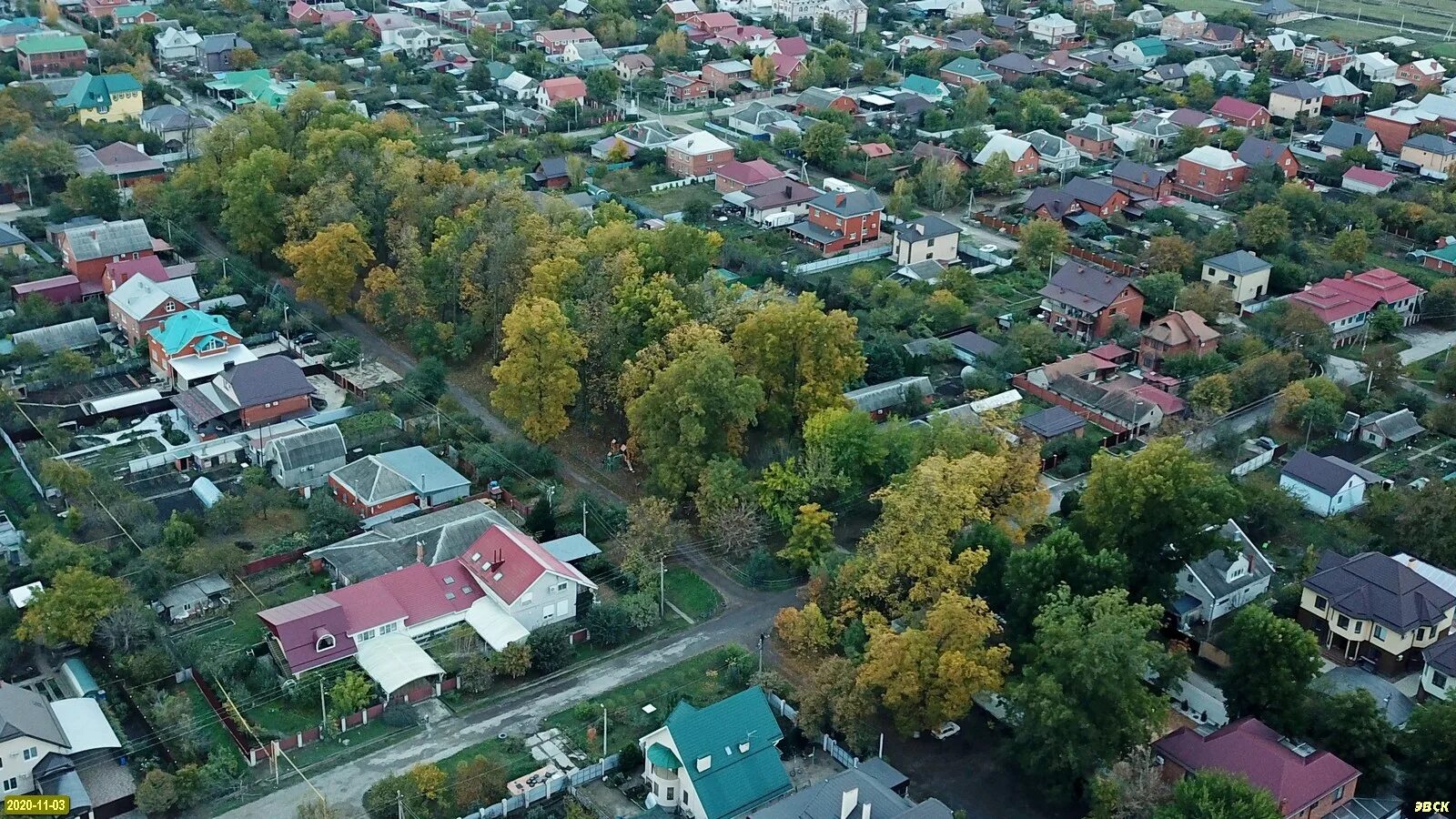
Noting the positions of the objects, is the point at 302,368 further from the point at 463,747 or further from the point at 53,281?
the point at 463,747

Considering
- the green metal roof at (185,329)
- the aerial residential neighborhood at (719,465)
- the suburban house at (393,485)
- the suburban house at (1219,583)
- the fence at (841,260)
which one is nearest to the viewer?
the aerial residential neighborhood at (719,465)

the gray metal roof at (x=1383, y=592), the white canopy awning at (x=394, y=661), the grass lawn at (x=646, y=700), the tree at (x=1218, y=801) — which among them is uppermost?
the tree at (x=1218, y=801)

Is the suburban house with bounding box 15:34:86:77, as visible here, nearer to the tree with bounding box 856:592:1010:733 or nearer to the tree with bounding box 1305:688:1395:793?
the tree with bounding box 856:592:1010:733

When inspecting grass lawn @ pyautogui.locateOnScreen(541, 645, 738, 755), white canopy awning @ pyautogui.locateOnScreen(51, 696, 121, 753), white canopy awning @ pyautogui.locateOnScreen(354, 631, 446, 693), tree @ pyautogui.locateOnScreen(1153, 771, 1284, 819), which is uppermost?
tree @ pyautogui.locateOnScreen(1153, 771, 1284, 819)

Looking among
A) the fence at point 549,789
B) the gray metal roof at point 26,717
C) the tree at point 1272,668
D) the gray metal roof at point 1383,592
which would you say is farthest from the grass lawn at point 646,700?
the gray metal roof at point 1383,592

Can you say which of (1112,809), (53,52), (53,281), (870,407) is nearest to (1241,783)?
(1112,809)

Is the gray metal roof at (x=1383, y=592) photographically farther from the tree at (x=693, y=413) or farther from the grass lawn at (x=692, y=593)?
the tree at (x=693, y=413)

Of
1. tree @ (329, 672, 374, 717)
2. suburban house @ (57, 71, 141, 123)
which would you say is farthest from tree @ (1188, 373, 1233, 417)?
suburban house @ (57, 71, 141, 123)
